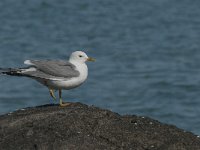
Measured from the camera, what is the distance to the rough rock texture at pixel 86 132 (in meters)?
9.15

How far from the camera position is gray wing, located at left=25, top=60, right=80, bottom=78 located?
10719mm

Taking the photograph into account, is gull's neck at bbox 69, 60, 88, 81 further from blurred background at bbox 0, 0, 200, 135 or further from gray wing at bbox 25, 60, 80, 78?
A: blurred background at bbox 0, 0, 200, 135

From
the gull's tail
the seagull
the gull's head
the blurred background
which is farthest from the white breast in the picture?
the blurred background

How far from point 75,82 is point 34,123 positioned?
138 cm

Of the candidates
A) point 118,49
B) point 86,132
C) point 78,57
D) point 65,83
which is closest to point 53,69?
point 65,83

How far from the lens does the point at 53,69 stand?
10773mm

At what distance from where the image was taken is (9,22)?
34.3 m

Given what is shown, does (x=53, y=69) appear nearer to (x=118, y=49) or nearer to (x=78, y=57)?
(x=78, y=57)

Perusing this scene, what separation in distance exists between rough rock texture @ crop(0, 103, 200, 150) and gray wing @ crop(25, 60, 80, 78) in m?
0.71

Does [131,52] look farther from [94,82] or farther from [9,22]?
[9,22]

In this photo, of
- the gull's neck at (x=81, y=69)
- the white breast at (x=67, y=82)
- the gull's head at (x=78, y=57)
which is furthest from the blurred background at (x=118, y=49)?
the white breast at (x=67, y=82)

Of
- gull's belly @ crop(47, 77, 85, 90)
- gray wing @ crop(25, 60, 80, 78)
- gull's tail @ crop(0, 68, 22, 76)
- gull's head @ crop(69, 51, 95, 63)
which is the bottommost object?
gull's belly @ crop(47, 77, 85, 90)

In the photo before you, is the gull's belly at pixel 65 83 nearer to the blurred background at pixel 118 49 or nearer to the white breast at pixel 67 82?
the white breast at pixel 67 82

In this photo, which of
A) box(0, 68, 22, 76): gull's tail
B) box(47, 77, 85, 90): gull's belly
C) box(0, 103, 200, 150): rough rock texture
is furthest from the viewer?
box(47, 77, 85, 90): gull's belly
